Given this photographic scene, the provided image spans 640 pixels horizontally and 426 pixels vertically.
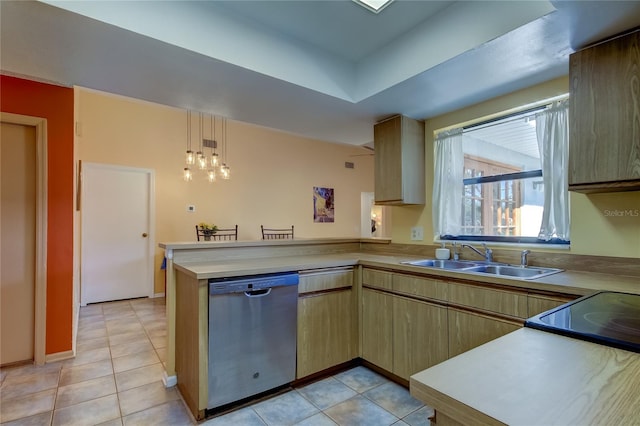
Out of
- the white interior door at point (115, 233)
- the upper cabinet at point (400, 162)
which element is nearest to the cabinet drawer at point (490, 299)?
the upper cabinet at point (400, 162)

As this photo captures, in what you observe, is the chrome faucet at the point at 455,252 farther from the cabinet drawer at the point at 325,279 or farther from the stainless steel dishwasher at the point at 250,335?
the stainless steel dishwasher at the point at 250,335

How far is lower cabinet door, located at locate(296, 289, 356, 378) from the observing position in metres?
2.22

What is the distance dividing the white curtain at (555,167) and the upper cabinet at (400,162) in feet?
2.96

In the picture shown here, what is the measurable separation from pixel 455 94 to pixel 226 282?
6.68ft

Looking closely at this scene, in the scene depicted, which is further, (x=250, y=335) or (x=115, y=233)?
(x=115, y=233)

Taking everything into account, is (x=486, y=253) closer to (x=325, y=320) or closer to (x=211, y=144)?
(x=325, y=320)

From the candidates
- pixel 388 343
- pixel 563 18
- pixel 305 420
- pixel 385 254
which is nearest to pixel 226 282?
pixel 305 420

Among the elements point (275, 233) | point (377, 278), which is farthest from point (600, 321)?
point (275, 233)

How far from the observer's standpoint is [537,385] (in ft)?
2.02

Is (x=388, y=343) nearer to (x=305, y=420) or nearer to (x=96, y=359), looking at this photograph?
(x=305, y=420)

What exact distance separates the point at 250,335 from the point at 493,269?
1705 mm

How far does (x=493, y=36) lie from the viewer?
62.8 inches

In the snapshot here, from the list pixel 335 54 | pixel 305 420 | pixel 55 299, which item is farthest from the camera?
pixel 55 299

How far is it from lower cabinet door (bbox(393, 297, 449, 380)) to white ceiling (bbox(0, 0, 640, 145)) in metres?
1.50
